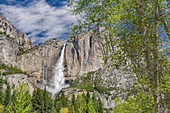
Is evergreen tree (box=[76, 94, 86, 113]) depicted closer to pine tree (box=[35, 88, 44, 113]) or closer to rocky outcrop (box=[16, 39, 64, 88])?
pine tree (box=[35, 88, 44, 113])

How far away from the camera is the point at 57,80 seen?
160m

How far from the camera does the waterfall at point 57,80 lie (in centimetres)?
15725

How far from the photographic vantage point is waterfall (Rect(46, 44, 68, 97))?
157 m

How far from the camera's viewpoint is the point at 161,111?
7.41 meters

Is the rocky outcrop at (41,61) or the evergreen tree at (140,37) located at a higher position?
the rocky outcrop at (41,61)

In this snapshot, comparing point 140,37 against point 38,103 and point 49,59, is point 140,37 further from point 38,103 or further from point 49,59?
point 49,59

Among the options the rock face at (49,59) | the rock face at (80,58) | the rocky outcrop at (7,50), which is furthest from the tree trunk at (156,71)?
the rock face at (80,58)

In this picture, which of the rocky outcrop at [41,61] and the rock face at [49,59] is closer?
the rock face at [49,59]

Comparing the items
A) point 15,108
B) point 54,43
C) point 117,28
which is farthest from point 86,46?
point 117,28

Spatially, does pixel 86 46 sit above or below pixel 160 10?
above

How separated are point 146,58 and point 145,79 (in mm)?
1215

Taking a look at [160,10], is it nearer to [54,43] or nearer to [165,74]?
[165,74]

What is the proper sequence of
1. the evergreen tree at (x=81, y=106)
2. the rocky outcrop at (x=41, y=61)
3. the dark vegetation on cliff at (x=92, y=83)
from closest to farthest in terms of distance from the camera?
the evergreen tree at (x=81, y=106) → the dark vegetation on cliff at (x=92, y=83) → the rocky outcrop at (x=41, y=61)

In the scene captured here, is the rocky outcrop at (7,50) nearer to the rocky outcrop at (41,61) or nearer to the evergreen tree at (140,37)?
the rocky outcrop at (41,61)
